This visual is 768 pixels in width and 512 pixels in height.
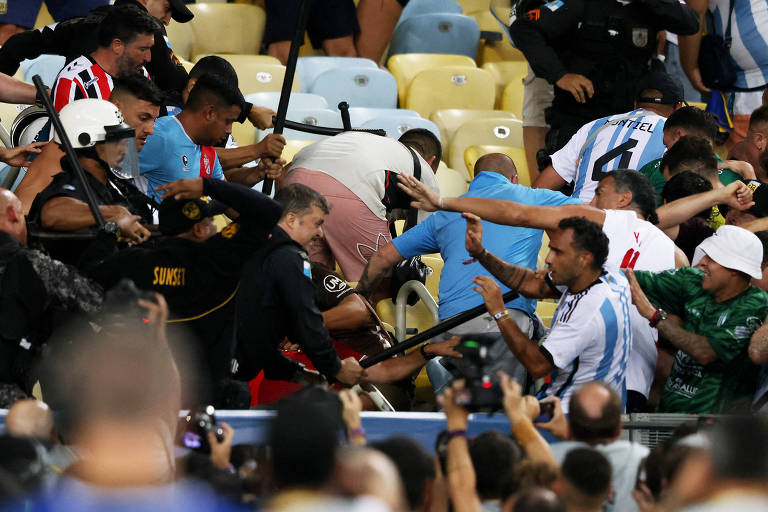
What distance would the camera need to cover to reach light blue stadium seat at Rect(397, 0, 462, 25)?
424 inches

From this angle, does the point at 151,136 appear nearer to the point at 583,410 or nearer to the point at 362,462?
the point at 583,410

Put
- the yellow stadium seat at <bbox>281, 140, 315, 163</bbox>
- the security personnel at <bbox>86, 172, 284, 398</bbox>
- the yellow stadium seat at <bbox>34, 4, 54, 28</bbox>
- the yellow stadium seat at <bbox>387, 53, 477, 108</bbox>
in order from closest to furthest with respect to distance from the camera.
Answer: the security personnel at <bbox>86, 172, 284, 398</bbox>
the yellow stadium seat at <bbox>281, 140, 315, 163</bbox>
the yellow stadium seat at <bbox>34, 4, 54, 28</bbox>
the yellow stadium seat at <bbox>387, 53, 477, 108</bbox>

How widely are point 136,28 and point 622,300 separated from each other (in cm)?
298

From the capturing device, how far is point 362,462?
9.45ft

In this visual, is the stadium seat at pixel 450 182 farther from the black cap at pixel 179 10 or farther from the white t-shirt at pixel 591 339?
the white t-shirt at pixel 591 339

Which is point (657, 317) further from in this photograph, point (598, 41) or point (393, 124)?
point (393, 124)

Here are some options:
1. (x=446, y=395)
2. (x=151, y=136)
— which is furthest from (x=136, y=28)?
(x=446, y=395)

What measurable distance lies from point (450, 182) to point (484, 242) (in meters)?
2.29

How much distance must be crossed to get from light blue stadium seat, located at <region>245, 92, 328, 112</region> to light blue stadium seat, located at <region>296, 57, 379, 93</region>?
0.60 m

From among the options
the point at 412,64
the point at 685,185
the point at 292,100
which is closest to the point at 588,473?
the point at 685,185

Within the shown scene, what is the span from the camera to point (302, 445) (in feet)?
9.36

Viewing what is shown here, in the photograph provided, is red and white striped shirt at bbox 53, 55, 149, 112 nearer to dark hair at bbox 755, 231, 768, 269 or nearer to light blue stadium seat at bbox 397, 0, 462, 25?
dark hair at bbox 755, 231, 768, 269

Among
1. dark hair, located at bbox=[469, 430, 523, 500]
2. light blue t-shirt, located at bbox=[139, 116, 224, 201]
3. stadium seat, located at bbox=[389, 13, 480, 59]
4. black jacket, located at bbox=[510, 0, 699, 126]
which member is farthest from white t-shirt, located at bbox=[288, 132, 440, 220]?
stadium seat, located at bbox=[389, 13, 480, 59]

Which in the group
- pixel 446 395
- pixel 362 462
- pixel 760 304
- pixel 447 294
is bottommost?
A: pixel 447 294
